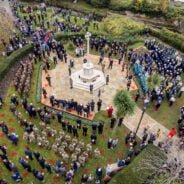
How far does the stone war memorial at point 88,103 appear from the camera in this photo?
15.6 m

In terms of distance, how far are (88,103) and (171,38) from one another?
673 inches

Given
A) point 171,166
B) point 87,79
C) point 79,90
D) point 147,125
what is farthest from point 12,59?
point 171,166

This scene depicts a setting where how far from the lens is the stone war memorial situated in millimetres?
15609

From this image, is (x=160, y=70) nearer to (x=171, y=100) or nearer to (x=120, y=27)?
(x=171, y=100)

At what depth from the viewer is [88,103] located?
20203 mm

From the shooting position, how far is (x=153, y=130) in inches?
761

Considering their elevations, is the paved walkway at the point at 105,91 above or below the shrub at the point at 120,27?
below

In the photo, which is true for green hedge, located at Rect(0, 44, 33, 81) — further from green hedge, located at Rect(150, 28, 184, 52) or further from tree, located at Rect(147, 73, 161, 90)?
green hedge, located at Rect(150, 28, 184, 52)

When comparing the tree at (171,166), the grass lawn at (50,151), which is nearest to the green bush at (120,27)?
the grass lawn at (50,151)

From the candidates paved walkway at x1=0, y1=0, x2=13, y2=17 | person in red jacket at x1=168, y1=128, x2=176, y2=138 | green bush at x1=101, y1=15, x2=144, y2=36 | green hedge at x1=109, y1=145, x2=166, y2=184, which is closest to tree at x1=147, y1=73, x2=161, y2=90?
person in red jacket at x1=168, y1=128, x2=176, y2=138

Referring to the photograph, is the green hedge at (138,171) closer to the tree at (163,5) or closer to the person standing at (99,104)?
the person standing at (99,104)

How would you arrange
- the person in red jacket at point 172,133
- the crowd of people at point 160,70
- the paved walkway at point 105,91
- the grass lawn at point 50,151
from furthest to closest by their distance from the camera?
1. the crowd of people at point 160,70
2. the paved walkway at point 105,91
3. the person in red jacket at point 172,133
4. the grass lawn at point 50,151

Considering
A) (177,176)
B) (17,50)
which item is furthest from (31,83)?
(177,176)

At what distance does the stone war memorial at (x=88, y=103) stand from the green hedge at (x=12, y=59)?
10 centimetres
